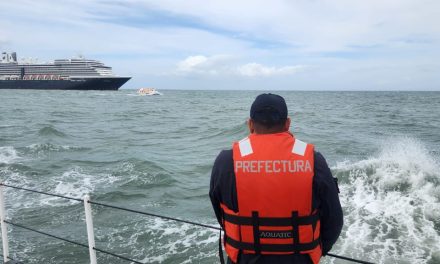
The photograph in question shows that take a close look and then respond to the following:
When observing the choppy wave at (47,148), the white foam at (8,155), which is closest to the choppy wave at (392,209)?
the choppy wave at (47,148)

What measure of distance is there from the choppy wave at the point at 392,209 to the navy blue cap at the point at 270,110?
240 inches

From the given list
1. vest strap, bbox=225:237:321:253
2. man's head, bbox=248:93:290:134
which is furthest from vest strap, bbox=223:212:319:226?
man's head, bbox=248:93:290:134

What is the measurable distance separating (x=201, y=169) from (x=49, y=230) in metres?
7.23

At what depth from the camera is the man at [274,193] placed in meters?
1.90

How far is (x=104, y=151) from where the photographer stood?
57.3 ft

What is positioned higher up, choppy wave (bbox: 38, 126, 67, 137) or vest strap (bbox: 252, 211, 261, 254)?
vest strap (bbox: 252, 211, 261, 254)

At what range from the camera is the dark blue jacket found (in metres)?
1.92

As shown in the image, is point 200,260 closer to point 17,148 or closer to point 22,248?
point 22,248

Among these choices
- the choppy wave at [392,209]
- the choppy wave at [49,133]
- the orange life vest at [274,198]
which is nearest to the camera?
the orange life vest at [274,198]

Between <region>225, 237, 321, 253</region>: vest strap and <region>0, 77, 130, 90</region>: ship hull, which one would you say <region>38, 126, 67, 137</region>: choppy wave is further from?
<region>0, 77, 130, 90</region>: ship hull

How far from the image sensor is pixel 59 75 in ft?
324

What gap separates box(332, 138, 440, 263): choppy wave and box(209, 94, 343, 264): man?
5846mm

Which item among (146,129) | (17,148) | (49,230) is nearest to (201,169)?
(49,230)

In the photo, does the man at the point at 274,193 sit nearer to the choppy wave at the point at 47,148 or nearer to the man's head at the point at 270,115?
the man's head at the point at 270,115
